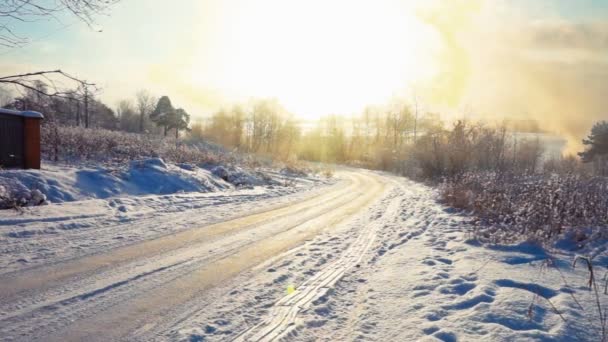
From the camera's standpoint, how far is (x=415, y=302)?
180 inches

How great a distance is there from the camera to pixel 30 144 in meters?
13.2

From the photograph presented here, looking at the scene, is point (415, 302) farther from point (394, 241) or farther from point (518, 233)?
point (518, 233)

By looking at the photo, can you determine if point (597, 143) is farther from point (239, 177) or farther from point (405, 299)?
point (405, 299)

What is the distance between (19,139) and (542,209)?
16968 millimetres

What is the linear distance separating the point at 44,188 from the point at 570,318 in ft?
41.6

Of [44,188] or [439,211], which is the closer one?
[44,188]

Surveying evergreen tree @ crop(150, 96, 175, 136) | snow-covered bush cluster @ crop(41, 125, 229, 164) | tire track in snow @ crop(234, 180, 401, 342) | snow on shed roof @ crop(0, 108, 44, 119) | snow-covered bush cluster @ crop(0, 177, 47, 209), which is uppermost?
evergreen tree @ crop(150, 96, 175, 136)

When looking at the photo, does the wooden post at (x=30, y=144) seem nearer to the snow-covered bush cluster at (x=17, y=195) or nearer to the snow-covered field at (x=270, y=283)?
the snow-covered bush cluster at (x=17, y=195)

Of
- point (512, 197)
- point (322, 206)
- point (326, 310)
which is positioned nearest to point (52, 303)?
point (326, 310)

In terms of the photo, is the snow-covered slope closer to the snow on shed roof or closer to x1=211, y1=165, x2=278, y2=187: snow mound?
x1=211, y1=165, x2=278, y2=187: snow mound

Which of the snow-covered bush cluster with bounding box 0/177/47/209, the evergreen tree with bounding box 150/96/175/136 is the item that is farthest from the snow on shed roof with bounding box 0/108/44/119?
the evergreen tree with bounding box 150/96/175/136

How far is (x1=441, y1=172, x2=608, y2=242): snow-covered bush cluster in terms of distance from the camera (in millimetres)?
7516

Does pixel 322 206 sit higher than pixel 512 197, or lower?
lower

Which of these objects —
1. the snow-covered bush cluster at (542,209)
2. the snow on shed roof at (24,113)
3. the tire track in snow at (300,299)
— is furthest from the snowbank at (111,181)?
the snow-covered bush cluster at (542,209)
